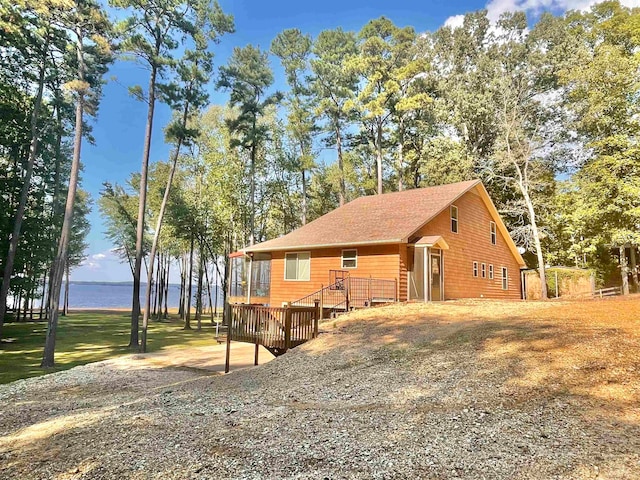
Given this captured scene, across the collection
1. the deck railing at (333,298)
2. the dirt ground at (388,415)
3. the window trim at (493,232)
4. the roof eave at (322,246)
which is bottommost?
the dirt ground at (388,415)

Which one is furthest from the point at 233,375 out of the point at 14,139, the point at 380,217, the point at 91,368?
the point at 14,139

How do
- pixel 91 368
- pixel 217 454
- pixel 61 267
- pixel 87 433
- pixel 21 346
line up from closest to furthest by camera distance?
pixel 217 454 < pixel 87 433 < pixel 91 368 < pixel 61 267 < pixel 21 346

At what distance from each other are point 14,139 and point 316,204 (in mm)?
21679

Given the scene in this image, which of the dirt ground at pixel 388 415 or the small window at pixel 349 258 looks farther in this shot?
the small window at pixel 349 258

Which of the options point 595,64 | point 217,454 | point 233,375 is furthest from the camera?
→ point 595,64

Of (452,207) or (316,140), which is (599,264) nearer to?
(452,207)

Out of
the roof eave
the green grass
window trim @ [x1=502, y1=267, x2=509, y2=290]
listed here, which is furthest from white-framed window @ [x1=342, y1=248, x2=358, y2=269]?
window trim @ [x1=502, y1=267, x2=509, y2=290]

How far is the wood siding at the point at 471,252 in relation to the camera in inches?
724

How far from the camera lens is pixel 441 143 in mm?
27656

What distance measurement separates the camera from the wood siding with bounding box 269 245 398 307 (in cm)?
1653

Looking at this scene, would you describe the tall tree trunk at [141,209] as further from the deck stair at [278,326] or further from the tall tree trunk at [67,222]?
the deck stair at [278,326]

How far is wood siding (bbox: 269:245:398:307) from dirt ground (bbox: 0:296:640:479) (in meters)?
6.84

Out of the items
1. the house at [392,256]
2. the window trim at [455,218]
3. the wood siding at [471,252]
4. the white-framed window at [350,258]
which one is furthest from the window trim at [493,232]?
the white-framed window at [350,258]

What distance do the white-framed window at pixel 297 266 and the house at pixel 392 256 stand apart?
0.05 metres
